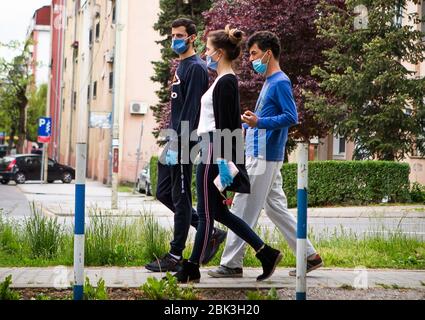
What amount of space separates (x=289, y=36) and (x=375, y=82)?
4.12m

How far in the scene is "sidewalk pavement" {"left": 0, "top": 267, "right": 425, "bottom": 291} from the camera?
19.9ft

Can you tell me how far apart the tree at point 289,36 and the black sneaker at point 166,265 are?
54.1 ft

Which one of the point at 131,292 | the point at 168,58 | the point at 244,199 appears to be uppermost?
the point at 168,58

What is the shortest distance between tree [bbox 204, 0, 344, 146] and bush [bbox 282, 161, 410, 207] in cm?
252

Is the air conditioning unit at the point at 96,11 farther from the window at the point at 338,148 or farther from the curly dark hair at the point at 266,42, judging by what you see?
the curly dark hair at the point at 266,42

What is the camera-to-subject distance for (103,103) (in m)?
44.4

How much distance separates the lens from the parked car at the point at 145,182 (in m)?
28.6

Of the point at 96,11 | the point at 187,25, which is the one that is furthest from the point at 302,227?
the point at 96,11

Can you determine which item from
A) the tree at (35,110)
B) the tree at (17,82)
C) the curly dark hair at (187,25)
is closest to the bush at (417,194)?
the curly dark hair at (187,25)

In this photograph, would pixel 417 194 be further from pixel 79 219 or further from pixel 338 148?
pixel 79 219

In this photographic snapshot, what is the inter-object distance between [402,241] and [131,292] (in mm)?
3967

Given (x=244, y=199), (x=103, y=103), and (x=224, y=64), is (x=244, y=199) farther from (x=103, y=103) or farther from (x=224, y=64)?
(x=103, y=103)
